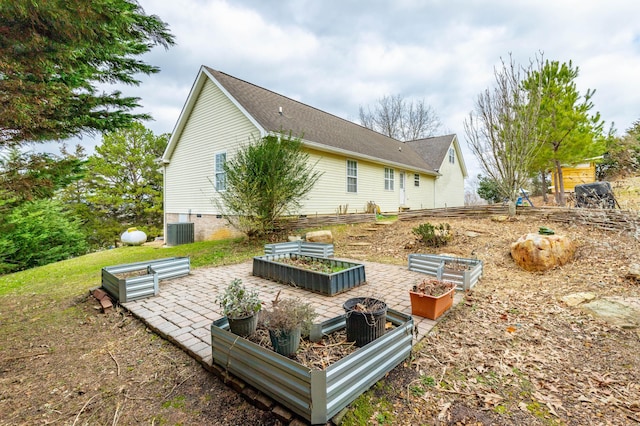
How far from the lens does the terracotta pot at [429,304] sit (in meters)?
3.46

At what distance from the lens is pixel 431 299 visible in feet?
11.3

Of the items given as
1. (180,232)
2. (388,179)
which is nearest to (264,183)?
(180,232)

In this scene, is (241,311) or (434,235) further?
(434,235)

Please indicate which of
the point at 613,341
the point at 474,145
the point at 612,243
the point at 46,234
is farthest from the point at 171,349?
the point at 46,234

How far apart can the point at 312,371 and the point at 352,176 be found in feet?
38.3

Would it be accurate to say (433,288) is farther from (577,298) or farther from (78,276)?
(78,276)

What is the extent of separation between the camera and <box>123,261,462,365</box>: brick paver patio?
3.20m

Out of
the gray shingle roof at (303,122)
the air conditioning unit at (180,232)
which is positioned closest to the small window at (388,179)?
the gray shingle roof at (303,122)

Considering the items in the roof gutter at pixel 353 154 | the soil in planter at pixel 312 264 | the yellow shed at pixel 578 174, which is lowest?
the soil in planter at pixel 312 264

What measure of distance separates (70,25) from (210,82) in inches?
401

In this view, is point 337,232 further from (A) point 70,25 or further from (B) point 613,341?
(A) point 70,25

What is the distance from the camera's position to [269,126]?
395 inches

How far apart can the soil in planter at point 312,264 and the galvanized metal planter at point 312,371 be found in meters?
2.40

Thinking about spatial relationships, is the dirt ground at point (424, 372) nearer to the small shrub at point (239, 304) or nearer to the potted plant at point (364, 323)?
the potted plant at point (364, 323)
